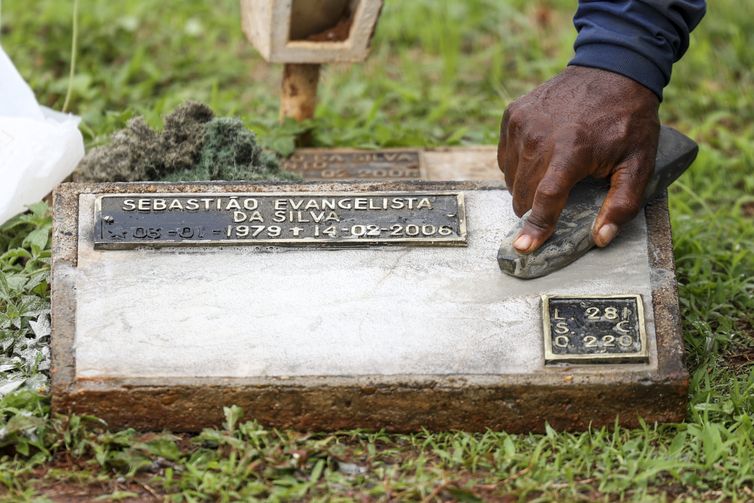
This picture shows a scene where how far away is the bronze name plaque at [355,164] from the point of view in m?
4.20

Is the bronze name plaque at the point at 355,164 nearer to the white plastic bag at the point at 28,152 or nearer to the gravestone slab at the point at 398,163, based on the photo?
the gravestone slab at the point at 398,163

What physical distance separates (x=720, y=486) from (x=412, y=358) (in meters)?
0.84

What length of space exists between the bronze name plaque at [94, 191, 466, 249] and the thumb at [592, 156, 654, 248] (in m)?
0.38

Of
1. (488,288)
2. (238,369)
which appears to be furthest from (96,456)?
(488,288)

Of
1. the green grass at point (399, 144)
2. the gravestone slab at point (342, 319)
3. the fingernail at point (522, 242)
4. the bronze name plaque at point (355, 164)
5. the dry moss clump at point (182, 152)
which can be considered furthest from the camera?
the bronze name plaque at point (355, 164)

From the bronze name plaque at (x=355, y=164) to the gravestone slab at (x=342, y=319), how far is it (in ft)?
3.09

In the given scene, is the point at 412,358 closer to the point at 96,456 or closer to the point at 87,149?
the point at 96,456

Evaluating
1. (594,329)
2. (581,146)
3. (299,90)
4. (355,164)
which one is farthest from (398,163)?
(594,329)

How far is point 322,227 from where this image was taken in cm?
320

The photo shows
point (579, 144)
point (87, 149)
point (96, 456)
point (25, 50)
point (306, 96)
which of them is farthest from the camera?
point (25, 50)

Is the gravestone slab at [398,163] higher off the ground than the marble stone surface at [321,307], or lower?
higher

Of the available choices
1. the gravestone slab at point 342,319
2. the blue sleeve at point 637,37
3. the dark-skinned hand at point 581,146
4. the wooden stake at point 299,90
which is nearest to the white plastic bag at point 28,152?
the gravestone slab at point 342,319

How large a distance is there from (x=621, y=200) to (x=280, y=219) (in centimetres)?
95

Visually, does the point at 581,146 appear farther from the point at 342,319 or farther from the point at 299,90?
the point at 299,90
